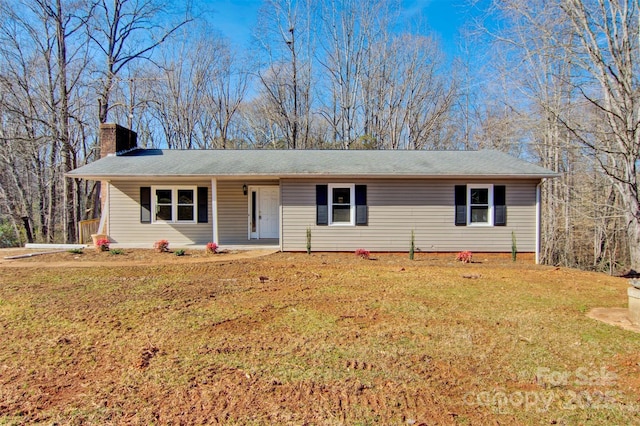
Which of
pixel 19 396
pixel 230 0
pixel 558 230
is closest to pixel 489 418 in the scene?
pixel 19 396

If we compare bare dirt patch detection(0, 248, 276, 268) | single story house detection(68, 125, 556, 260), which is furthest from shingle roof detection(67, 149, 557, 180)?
bare dirt patch detection(0, 248, 276, 268)

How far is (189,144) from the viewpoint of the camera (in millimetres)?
24469

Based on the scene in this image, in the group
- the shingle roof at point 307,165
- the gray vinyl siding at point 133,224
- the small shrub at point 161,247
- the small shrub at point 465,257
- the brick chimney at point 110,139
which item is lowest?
the small shrub at point 465,257

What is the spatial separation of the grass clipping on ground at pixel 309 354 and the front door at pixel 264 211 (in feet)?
19.6

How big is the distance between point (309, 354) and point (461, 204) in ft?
29.6

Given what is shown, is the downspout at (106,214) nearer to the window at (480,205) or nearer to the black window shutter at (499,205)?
the window at (480,205)

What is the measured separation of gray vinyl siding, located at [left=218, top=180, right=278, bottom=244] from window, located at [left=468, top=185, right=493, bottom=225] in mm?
6777

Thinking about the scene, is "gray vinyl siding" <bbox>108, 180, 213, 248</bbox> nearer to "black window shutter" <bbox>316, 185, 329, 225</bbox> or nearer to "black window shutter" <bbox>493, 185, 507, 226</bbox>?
"black window shutter" <bbox>316, 185, 329, 225</bbox>

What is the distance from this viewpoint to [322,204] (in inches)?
441

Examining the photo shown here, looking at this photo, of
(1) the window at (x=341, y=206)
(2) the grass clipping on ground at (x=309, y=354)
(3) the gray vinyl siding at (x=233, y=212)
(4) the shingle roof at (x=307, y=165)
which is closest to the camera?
(2) the grass clipping on ground at (x=309, y=354)

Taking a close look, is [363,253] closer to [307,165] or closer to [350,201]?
[350,201]

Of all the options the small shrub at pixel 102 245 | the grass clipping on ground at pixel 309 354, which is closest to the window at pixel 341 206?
the grass clipping on ground at pixel 309 354

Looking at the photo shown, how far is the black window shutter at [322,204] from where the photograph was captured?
11188 millimetres

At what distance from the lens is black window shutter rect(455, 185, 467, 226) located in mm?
11188
